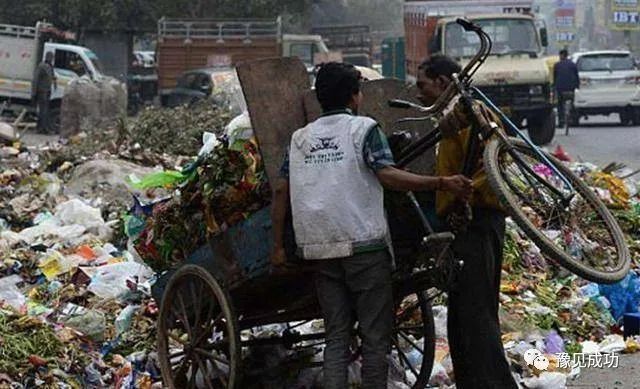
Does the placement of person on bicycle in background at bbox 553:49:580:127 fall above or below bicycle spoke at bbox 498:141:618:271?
below

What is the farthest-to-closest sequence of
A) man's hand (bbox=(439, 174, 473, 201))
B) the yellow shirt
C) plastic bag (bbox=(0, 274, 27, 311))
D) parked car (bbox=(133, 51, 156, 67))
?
parked car (bbox=(133, 51, 156, 67)) → plastic bag (bbox=(0, 274, 27, 311)) → the yellow shirt → man's hand (bbox=(439, 174, 473, 201))

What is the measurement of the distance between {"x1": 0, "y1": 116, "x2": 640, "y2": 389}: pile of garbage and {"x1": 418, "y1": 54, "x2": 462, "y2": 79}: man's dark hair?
0.87 meters

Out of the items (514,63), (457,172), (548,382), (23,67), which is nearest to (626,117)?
(514,63)

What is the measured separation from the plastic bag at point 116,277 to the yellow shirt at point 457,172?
3.11 metres

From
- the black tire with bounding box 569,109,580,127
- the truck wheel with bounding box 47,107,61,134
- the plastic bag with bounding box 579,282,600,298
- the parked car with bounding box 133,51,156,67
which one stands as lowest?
the black tire with bounding box 569,109,580,127

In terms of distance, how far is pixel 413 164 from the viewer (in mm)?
5941

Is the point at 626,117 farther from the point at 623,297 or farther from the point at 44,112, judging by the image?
the point at 623,297

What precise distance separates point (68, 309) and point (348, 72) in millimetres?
3273

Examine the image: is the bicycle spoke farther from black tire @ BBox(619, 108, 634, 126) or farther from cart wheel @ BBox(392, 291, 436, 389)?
black tire @ BBox(619, 108, 634, 126)

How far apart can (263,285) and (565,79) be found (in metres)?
20.7

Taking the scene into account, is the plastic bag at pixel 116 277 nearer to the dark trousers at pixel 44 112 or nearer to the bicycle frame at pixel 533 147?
the bicycle frame at pixel 533 147

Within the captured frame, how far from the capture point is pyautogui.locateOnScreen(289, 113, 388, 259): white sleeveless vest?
5.02 m

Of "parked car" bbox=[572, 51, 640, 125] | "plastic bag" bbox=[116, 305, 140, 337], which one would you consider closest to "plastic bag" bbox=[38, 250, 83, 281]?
"plastic bag" bbox=[116, 305, 140, 337]

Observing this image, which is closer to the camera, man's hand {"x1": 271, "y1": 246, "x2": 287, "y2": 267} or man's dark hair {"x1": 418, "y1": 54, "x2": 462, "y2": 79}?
man's hand {"x1": 271, "y1": 246, "x2": 287, "y2": 267}
